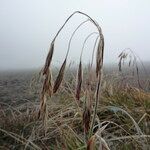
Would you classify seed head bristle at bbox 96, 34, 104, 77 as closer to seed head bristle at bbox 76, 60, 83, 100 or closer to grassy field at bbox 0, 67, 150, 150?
seed head bristle at bbox 76, 60, 83, 100

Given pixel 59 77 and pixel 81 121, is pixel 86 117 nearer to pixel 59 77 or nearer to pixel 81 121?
pixel 59 77

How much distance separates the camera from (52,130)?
3.49m

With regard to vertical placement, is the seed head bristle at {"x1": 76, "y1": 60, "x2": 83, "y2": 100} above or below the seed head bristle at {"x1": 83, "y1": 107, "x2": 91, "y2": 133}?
above

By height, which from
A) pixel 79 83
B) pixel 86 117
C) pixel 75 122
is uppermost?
pixel 79 83

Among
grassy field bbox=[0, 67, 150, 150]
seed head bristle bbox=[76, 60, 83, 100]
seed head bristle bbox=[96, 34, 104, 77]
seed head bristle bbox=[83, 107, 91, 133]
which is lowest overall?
grassy field bbox=[0, 67, 150, 150]

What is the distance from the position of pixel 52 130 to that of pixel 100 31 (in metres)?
2.19

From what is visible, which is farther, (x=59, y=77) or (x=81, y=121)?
(x=81, y=121)

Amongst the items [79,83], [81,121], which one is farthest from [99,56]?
[81,121]

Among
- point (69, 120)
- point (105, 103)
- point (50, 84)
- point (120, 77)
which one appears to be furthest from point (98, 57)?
point (120, 77)

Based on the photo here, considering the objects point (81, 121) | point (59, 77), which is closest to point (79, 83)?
point (59, 77)

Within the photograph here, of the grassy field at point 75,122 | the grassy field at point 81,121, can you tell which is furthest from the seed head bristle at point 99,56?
the grassy field at point 75,122

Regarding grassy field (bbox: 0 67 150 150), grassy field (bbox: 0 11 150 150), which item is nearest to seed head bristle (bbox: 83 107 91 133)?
grassy field (bbox: 0 11 150 150)

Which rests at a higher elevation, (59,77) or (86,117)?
(59,77)

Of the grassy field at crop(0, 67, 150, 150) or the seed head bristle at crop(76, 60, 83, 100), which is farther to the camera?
the grassy field at crop(0, 67, 150, 150)
